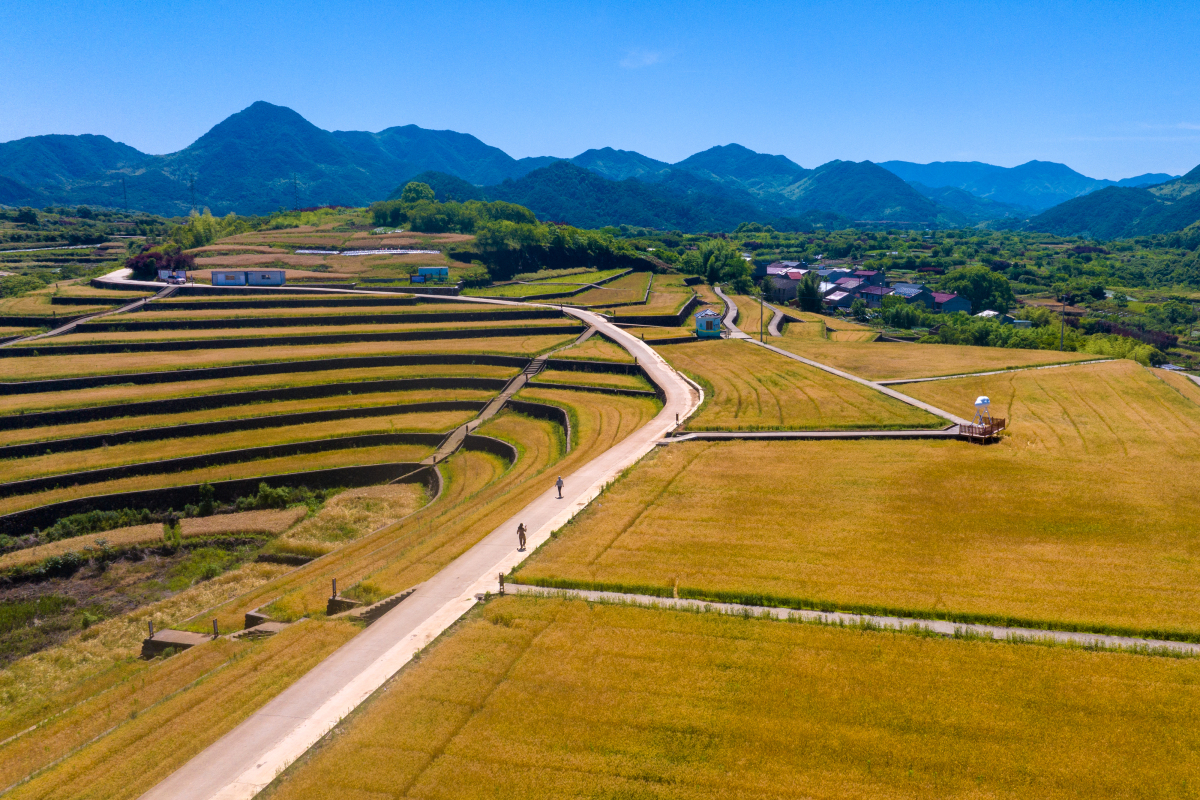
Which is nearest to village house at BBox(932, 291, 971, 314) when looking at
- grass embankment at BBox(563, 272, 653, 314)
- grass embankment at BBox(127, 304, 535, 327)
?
grass embankment at BBox(563, 272, 653, 314)

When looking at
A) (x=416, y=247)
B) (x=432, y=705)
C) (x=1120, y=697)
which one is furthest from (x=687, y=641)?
(x=416, y=247)

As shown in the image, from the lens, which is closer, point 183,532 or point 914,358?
point 183,532

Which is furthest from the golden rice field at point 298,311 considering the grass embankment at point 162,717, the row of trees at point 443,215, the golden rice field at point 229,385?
the grass embankment at point 162,717

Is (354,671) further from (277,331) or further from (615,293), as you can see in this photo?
(615,293)

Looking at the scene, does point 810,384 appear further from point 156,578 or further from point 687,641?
point 156,578

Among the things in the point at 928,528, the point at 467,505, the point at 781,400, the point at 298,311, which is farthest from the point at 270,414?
the point at 928,528

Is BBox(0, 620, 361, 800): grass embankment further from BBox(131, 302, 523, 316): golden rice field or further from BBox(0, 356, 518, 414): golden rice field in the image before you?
BBox(131, 302, 523, 316): golden rice field
